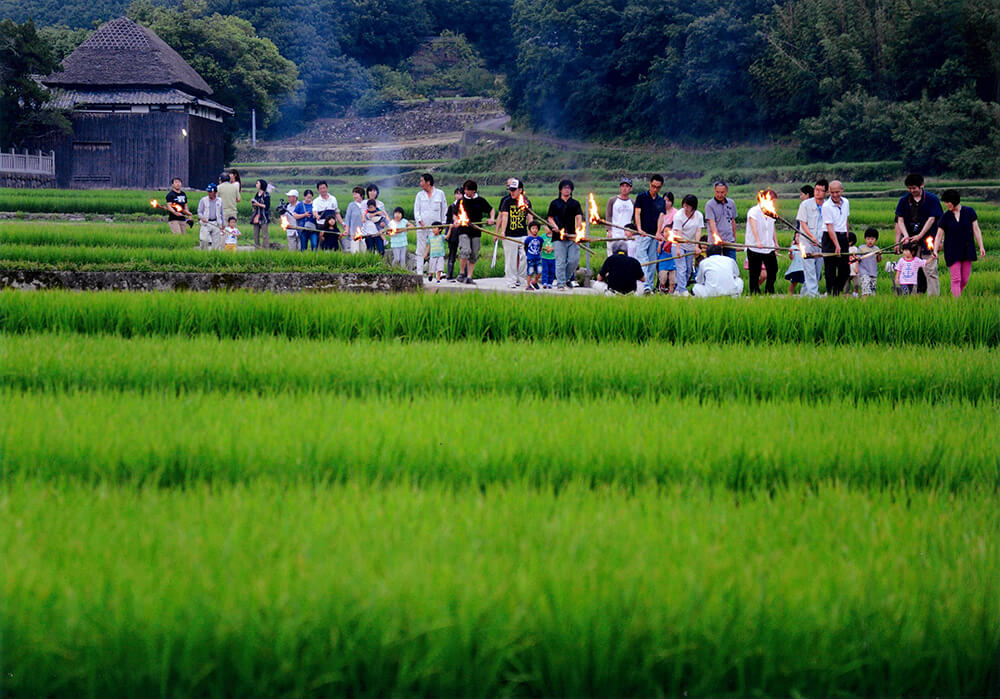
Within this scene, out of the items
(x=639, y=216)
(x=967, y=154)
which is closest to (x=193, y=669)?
Answer: (x=639, y=216)

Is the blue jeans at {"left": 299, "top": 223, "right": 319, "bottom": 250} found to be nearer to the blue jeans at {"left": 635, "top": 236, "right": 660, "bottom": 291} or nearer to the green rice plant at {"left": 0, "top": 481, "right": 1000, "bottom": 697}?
the blue jeans at {"left": 635, "top": 236, "right": 660, "bottom": 291}

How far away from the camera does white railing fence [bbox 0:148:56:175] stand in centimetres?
3303

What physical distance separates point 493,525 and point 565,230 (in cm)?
1040

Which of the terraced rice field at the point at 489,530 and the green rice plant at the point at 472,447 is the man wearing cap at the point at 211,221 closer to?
the terraced rice field at the point at 489,530

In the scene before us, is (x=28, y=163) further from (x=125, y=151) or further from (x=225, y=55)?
(x=225, y=55)

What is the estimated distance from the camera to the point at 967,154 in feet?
109

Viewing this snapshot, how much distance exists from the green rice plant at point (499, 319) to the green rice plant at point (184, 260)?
447 cm

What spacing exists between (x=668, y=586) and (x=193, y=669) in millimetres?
1112

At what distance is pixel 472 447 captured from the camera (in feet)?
13.1

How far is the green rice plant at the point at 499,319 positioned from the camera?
327 inches

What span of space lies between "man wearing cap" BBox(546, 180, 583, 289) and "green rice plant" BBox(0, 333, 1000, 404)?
5852 millimetres

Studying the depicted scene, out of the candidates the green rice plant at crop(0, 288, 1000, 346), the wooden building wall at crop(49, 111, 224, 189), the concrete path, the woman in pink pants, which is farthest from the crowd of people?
the wooden building wall at crop(49, 111, 224, 189)

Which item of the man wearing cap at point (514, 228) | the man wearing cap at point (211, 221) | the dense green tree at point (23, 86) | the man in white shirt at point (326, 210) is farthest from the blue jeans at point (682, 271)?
the dense green tree at point (23, 86)

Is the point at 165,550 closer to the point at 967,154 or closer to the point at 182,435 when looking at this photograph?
the point at 182,435
